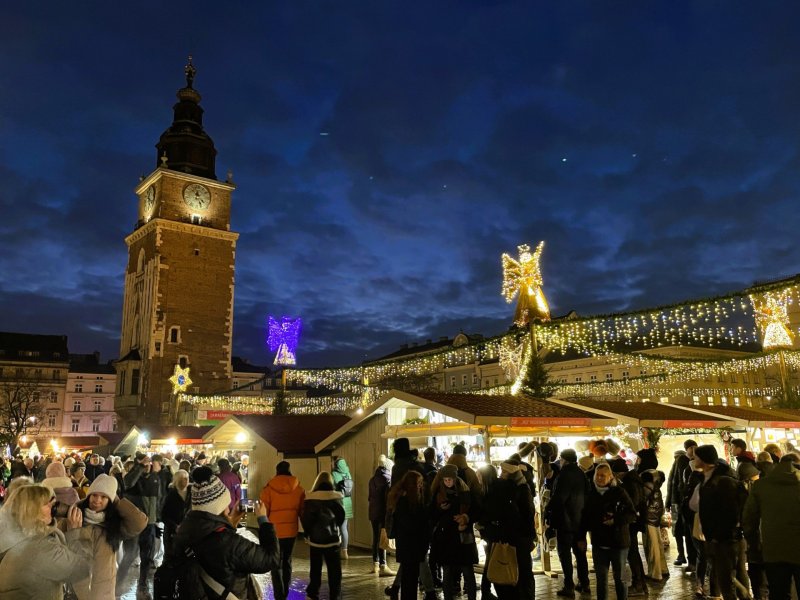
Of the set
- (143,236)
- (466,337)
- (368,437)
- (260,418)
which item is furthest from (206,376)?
(368,437)

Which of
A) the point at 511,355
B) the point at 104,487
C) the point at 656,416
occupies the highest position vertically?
the point at 511,355

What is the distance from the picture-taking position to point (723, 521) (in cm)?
671

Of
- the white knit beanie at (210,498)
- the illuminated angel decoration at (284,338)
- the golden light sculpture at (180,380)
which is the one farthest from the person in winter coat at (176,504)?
the golden light sculpture at (180,380)

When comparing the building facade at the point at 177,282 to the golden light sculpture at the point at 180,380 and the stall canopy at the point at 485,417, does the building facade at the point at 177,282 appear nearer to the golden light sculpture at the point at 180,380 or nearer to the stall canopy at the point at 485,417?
the golden light sculpture at the point at 180,380

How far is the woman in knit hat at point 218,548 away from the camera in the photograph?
3.87 metres

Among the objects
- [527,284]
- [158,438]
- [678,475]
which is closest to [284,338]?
[158,438]

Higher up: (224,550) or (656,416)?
(656,416)

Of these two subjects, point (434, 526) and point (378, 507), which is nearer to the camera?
point (434, 526)

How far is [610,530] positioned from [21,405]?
2720 inches

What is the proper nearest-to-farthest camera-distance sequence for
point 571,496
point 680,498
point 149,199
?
point 571,496, point 680,498, point 149,199

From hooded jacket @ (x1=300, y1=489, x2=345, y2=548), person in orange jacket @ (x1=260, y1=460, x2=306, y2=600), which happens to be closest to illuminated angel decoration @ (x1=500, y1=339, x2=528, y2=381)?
person in orange jacket @ (x1=260, y1=460, x2=306, y2=600)

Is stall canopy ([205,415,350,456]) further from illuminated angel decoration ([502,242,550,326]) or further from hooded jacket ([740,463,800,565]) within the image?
hooded jacket ([740,463,800,565])

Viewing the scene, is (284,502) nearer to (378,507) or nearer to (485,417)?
(378,507)

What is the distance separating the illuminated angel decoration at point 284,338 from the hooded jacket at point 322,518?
27.8 metres
